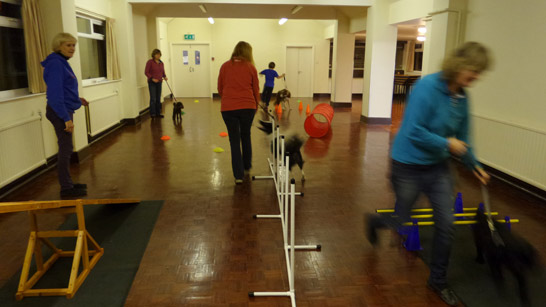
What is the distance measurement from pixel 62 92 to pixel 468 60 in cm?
367

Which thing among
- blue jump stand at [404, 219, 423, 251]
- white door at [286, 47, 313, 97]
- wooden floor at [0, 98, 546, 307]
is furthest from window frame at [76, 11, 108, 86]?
white door at [286, 47, 313, 97]

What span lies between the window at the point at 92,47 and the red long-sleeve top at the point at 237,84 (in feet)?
13.6

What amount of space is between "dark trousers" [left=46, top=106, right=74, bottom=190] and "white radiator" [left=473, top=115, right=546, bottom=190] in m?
4.77

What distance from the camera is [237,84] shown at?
14.5ft

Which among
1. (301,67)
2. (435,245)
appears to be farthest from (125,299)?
(301,67)

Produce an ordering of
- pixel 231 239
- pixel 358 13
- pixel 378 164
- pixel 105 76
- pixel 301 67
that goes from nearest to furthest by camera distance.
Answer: pixel 231 239 → pixel 378 164 → pixel 105 76 → pixel 358 13 → pixel 301 67

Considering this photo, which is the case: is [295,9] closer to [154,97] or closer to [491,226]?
[154,97]

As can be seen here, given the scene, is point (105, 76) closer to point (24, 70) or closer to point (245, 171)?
point (24, 70)

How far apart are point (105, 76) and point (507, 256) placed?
8.40 metres

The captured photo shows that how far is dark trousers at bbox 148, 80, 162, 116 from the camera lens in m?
9.98

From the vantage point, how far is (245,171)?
207 inches

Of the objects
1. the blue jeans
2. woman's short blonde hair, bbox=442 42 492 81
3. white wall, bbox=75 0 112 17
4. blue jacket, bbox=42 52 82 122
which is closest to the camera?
woman's short blonde hair, bbox=442 42 492 81

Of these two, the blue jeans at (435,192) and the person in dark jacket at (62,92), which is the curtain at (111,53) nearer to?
the person in dark jacket at (62,92)

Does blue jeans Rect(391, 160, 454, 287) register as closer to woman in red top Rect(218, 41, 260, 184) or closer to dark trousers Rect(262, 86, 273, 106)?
woman in red top Rect(218, 41, 260, 184)
